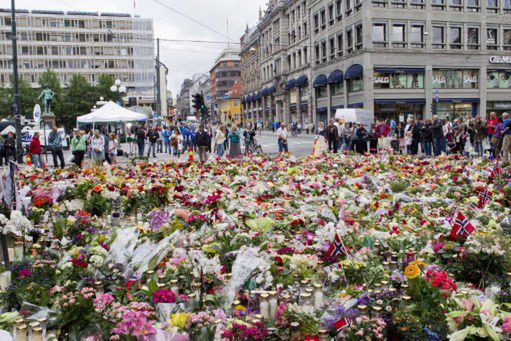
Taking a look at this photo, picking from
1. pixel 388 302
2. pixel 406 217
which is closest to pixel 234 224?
pixel 406 217

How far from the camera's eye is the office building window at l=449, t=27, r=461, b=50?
45.0 m

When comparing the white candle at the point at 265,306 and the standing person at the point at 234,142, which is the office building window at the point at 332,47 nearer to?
the standing person at the point at 234,142

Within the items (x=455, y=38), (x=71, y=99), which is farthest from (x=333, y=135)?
(x=71, y=99)

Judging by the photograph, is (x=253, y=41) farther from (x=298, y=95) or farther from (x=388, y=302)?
(x=388, y=302)

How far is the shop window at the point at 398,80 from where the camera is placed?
43.2m

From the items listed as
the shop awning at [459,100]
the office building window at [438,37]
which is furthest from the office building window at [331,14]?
the shop awning at [459,100]

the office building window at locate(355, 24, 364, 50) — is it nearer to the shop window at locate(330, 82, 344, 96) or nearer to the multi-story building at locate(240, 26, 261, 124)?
the shop window at locate(330, 82, 344, 96)

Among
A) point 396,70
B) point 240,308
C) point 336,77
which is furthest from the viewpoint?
point 336,77

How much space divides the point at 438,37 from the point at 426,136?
27.9m

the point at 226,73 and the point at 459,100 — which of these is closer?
the point at 459,100

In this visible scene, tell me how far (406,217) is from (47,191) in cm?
563

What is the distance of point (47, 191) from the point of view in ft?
27.8

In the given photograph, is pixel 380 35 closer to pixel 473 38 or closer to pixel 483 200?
pixel 473 38

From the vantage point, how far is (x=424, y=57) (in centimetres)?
4400
